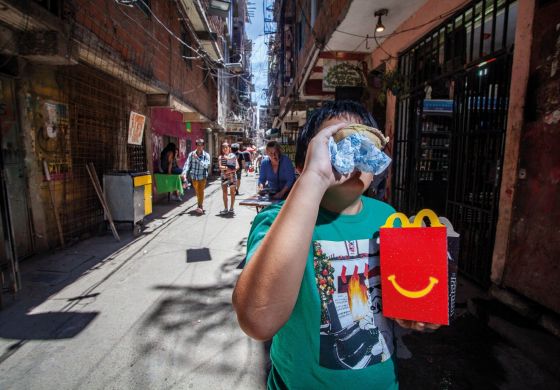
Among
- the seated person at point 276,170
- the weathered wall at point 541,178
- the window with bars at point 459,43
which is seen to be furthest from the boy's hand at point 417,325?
the seated person at point 276,170

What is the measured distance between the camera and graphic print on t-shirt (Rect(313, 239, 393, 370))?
101cm

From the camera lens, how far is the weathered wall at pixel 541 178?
9.36ft

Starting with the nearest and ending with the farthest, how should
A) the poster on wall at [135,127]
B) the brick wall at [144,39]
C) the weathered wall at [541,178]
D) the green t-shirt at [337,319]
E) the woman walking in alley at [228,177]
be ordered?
the green t-shirt at [337,319]
the weathered wall at [541,178]
the brick wall at [144,39]
the poster on wall at [135,127]
the woman walking in alley at [228,177]

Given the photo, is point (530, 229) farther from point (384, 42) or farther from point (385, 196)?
point (384, 42)

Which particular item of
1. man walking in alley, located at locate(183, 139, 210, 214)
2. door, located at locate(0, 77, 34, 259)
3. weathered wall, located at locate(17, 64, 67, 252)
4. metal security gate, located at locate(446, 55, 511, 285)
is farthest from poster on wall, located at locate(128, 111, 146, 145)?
metal security gate, located at locate(446, 55, 511, 285)

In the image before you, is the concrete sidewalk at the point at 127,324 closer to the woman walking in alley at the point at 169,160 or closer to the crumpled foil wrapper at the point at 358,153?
the crumpled foil wrapper at the point at 358,153

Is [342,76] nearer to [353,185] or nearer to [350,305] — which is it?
[353,185]

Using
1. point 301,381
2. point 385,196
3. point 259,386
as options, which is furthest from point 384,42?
point 301,381

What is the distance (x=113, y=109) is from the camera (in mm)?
7484

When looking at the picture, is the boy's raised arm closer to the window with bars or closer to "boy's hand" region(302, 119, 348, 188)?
"boy's hand" region(302, 119, 348, 188)

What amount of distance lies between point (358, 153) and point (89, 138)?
699cm

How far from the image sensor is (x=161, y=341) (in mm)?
2893

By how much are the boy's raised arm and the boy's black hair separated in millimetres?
311

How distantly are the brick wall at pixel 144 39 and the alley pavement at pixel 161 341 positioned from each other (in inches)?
153
